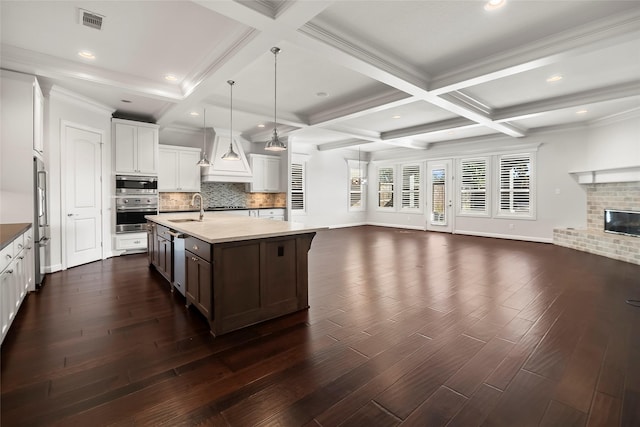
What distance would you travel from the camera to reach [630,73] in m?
4.27

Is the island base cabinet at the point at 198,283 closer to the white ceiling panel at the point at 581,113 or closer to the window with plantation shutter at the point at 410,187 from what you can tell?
the white ceiling panel at the point at 581,113

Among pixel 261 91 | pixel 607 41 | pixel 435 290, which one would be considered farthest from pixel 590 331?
pixel 261 91

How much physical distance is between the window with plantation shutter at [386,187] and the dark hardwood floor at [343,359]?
729cm

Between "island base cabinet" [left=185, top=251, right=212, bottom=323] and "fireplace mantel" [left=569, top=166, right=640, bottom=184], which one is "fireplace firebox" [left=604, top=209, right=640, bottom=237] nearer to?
"fireplace mantel" [left=569, top=166, right=640, bottom=184]

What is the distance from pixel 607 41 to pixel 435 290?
3180 mm

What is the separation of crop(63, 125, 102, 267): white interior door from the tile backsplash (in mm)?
1789

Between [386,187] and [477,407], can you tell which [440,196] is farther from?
[477,407]

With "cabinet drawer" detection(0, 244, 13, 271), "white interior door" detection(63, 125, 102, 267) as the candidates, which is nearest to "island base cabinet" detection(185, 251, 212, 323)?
"cabinet drawer" detection(0, 244, 13, 271)

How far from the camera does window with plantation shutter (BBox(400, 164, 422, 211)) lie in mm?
10438

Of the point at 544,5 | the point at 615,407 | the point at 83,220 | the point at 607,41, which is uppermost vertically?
the point at 544,5

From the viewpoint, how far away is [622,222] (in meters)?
6.15

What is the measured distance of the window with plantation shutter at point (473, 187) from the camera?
882 centimetres

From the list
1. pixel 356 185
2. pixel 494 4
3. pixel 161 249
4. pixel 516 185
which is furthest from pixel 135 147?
pixel 516 185

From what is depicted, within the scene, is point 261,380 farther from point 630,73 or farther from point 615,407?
point 630,73
